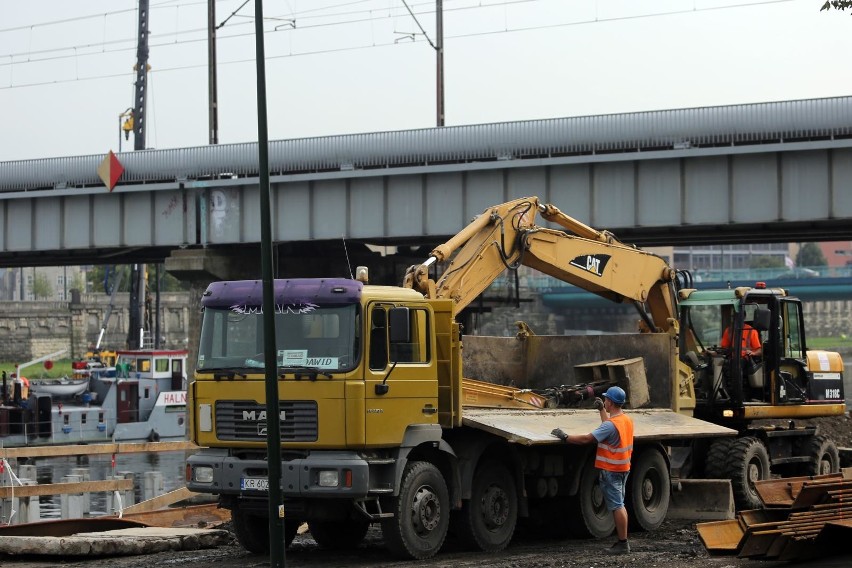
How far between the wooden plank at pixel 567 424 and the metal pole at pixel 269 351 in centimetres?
303

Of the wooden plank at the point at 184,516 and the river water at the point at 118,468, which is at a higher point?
the wooden plank at the point at 184,516

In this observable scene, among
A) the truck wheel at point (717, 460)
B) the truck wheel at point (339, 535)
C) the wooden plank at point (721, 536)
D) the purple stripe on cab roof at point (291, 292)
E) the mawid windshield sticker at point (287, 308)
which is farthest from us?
the truck wheel at point (717, 460)

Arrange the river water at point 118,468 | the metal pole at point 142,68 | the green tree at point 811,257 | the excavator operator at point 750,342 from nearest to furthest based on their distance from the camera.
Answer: the excavator operator at point 750,342 → the river water at point 118,468 → the metal pole at point 142,68 → the green tree at point 811,257

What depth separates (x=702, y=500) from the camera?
19047 millimetres

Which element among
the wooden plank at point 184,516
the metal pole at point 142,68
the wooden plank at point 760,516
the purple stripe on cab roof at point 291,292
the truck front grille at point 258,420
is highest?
the metal pole at point 142,68

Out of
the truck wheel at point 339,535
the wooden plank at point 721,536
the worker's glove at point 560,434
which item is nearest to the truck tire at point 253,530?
the truck wheel at point 339,535

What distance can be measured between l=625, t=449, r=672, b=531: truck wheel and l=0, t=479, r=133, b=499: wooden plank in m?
7.77

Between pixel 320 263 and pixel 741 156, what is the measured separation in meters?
15.7

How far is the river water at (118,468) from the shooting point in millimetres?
33541

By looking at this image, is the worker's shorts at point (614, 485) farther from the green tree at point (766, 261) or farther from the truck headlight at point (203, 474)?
the green tree at point (766, 261)

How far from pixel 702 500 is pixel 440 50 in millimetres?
29859

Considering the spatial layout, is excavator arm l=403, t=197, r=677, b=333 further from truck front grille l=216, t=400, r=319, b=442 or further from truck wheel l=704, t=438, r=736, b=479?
truck front grille l=216, t=400, r=319, b=442

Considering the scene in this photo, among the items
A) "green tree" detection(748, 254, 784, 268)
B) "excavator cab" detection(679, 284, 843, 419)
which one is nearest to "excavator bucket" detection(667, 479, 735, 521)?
"excavator cab" detection(679, 284, 843, 419)

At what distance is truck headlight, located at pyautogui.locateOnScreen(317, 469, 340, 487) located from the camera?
1431 centimetres
